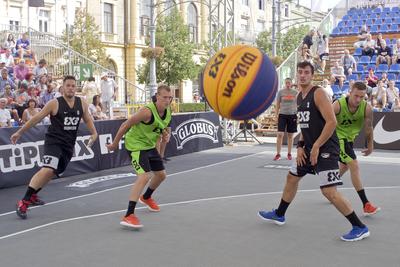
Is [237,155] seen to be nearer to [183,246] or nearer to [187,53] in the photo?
[183,246]

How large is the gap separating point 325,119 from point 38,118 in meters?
3.54

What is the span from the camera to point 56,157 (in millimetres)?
6863

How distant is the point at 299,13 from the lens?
6719 centimetres

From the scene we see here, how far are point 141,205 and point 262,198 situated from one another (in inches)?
70.8

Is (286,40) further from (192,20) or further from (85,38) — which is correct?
(85,38)

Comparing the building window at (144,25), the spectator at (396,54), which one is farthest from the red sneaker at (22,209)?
the building window at (144,25)

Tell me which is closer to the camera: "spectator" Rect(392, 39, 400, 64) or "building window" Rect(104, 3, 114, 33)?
"spectator" Rect(392, 39, 400, 64)

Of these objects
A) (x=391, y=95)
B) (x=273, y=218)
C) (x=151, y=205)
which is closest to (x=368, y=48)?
(x=391, y=95)

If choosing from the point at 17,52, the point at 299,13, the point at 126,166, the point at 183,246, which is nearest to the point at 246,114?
the point at 183,246

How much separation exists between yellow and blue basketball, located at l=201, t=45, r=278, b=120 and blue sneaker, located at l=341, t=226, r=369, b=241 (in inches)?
63.8

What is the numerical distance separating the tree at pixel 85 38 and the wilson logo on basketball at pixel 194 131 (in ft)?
61.4

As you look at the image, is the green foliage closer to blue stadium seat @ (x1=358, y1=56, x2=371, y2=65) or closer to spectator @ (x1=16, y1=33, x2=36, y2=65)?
blue stadium seat @ (x1=358, y1=56, x2=371, y2=65)

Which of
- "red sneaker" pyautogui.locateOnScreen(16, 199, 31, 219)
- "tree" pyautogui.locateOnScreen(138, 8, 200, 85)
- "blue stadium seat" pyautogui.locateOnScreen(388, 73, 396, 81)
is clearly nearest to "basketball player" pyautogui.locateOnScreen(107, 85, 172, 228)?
"red sneaker" pyautogui.locateOnScreen(16, 199, 31, 219)

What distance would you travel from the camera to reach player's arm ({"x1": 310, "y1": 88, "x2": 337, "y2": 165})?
17.8 ft
